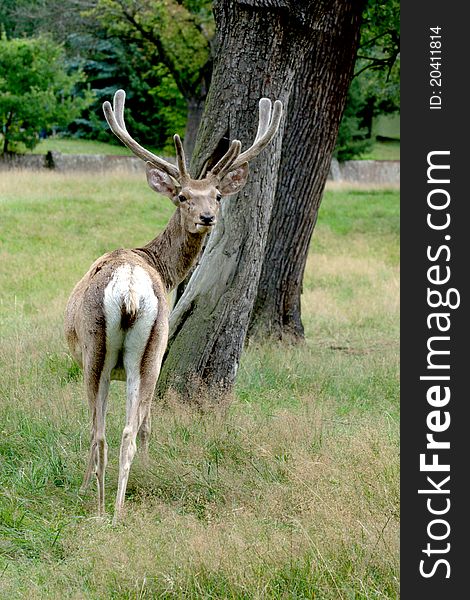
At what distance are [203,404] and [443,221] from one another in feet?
8.38

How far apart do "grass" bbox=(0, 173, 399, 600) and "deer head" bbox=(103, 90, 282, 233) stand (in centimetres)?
139

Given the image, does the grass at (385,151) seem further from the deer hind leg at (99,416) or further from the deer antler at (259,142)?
the deer hind leg at (99,416)

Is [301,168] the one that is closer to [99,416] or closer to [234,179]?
[234,179]

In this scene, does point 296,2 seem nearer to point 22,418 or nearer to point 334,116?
point 334,116

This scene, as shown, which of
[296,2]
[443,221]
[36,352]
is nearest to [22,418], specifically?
[36,352]

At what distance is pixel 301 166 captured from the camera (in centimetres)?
1099

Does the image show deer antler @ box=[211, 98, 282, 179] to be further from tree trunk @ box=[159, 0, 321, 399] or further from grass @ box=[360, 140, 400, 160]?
grass @ box=[360, 140, 400, 160]

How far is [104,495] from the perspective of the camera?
5773 mm

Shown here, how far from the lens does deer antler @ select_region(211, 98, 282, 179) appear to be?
6.84 meters

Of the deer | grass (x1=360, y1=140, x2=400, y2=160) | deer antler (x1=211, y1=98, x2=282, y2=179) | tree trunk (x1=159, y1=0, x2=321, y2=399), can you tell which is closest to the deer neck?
the deer

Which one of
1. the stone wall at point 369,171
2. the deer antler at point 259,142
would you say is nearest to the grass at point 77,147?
the stone wall at point 369,171

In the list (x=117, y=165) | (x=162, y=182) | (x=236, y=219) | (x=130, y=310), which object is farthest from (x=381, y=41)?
(x=117, y=165)

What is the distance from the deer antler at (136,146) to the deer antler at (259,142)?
264mm

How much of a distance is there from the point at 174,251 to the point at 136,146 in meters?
0.79
